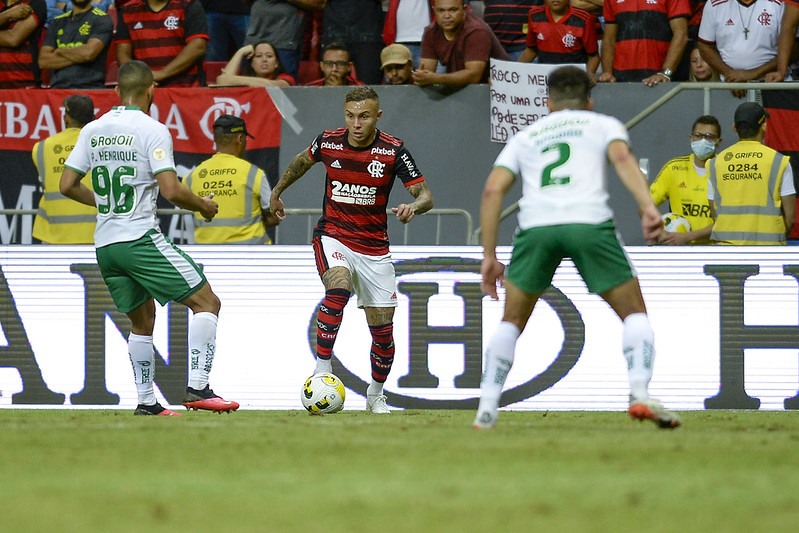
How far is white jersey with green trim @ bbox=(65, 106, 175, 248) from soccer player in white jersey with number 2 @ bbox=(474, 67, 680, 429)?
2544mm


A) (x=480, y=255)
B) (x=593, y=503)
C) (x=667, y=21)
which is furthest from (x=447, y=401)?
(x=593, y=503)

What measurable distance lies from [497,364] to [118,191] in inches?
116

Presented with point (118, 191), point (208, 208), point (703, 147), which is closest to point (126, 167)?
point (118, 191)

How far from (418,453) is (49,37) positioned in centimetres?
935

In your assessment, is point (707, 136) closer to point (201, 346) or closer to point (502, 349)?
point (502, 349)

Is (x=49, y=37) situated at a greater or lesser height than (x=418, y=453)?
greater

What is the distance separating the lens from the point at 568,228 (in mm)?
6121

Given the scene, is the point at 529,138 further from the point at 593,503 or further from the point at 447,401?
the point at 447,401

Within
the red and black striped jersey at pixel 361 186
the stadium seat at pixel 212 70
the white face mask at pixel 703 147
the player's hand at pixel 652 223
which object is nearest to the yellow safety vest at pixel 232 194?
the red and black striped jersey at pixel 361 186

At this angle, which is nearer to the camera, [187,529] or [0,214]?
[187,529]

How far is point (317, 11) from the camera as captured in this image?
13.4 metres

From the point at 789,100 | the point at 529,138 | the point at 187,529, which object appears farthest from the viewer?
the point at 789,100

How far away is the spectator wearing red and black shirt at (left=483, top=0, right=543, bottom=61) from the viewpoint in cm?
1278

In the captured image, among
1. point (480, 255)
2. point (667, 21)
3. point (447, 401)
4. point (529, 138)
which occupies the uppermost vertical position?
point (667, 21)
